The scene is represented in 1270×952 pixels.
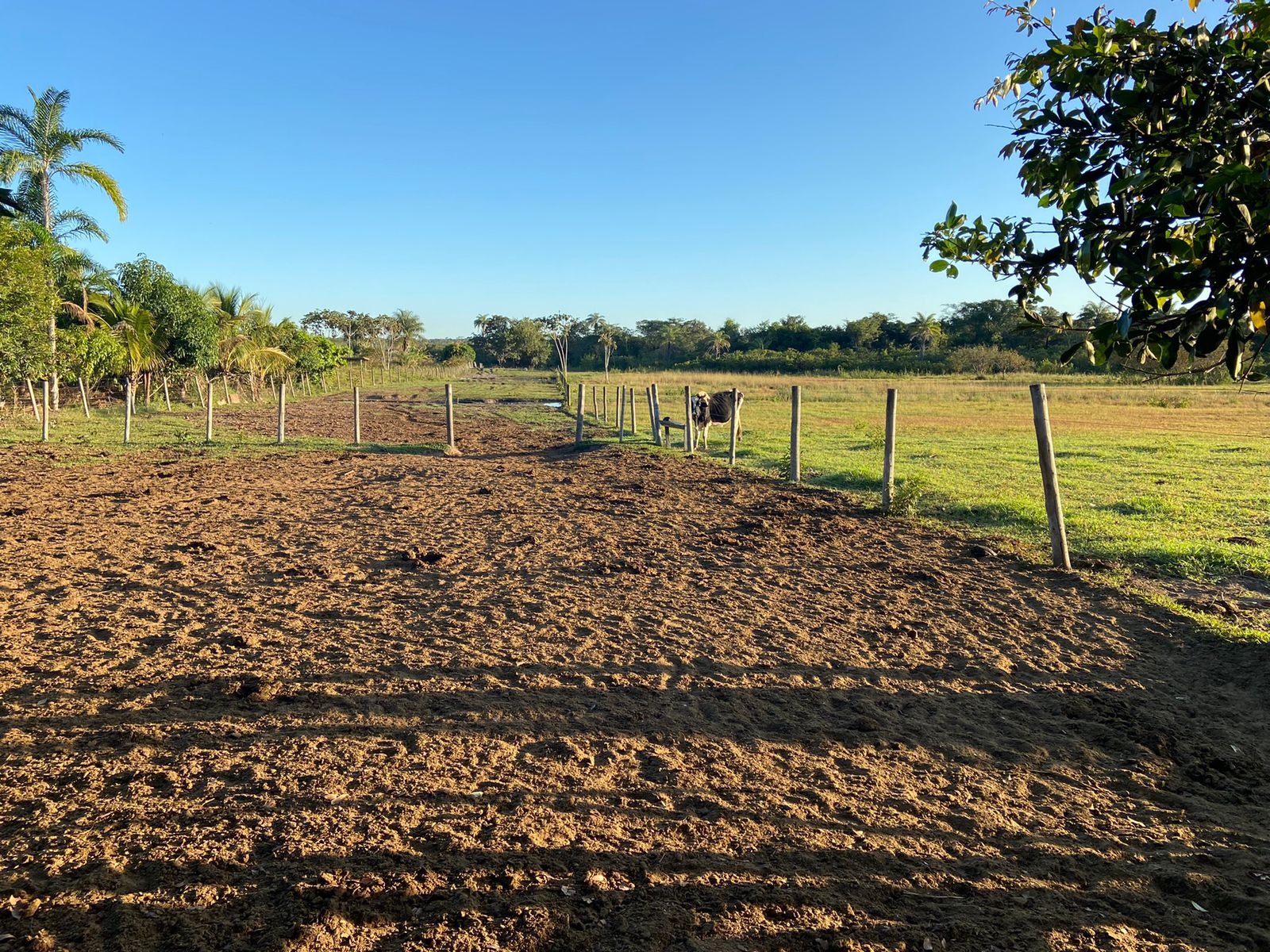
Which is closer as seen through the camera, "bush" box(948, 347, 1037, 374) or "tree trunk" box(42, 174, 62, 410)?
"tree trunk" box(42, 174, 62, 410)

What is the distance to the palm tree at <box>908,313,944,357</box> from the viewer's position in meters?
74.3

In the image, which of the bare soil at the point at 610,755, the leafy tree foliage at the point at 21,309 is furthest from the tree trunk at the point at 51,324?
the bare soil at the point at 610,755

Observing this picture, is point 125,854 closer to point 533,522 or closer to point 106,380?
point 533,522

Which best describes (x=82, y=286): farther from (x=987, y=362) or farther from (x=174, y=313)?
(x=987, y=362)

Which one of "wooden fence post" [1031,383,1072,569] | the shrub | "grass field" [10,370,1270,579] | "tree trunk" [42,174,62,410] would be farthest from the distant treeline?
"wooden fence post" [1031,383,1072,569]

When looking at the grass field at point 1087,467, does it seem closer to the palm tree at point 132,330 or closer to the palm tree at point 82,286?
the palm tree at point 132,330

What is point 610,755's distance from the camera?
139 inches

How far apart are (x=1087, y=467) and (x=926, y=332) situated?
66.8 metres

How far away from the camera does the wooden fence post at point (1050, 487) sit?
670cm

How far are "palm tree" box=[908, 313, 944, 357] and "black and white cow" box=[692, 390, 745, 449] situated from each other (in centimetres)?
5983

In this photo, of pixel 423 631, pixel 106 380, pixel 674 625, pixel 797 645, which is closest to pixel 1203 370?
pixel 797 645

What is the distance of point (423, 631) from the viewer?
507 centimetres

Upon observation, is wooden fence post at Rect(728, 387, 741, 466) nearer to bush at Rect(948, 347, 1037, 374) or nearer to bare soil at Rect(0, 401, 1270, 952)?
bare soil at Rect(0, 401, 1270, 952)

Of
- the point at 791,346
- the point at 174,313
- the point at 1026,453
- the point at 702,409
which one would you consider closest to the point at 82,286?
the point at 174,313
